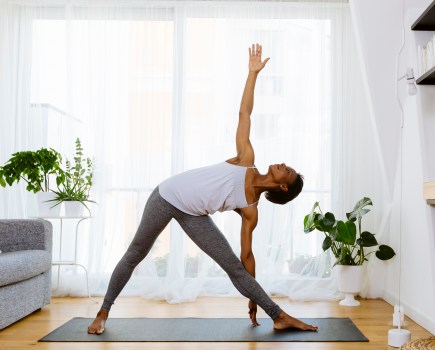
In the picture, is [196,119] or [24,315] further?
[196,119]

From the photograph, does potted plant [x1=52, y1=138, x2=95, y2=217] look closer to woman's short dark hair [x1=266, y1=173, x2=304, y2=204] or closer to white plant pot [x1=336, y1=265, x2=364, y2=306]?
woman's short dark hair [x1=266, y1=173, x2=304, y2=204]

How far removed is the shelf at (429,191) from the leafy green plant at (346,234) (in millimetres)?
915

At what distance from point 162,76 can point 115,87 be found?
1.32ft

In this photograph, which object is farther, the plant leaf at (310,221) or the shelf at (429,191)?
the plant leaf at (310,221)

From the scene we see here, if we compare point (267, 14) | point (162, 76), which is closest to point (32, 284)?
point (162, 76)

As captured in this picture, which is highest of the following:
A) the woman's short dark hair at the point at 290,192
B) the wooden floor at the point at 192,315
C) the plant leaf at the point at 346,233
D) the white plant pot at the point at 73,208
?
the woman's short dark hair at the point at 290,192

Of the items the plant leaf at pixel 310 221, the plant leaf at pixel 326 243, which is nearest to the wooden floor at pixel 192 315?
the plant leaf at pixel 326 243

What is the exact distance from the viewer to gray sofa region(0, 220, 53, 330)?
308 centimetres

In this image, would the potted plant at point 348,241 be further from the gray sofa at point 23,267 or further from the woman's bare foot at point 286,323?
the gray sofa at point 23,267

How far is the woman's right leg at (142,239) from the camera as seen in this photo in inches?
118

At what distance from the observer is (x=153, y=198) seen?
3041 millimetres

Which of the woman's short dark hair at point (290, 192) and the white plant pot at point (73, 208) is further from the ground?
the woman's short dark hair at point (290, 192)

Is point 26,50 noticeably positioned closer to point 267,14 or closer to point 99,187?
Result: point 99,187

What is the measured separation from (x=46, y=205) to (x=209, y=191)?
5.47 ft
